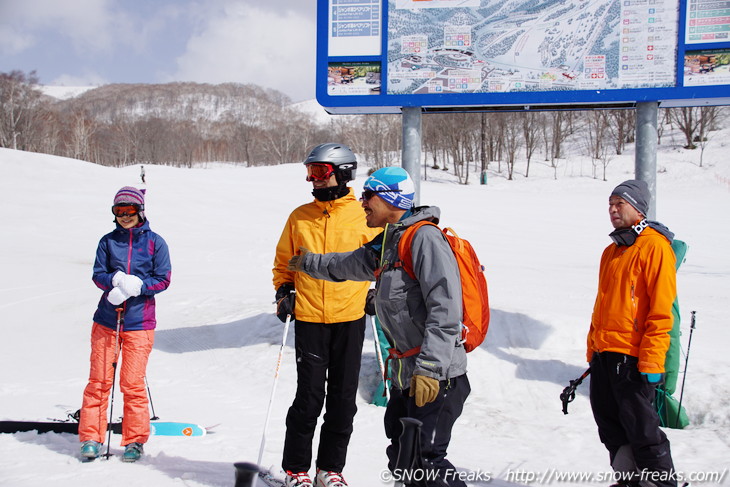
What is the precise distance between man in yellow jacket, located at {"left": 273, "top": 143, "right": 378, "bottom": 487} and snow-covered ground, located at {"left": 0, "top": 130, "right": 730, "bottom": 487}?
0.47 meters

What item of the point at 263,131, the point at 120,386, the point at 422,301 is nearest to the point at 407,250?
→ the point at 422,301

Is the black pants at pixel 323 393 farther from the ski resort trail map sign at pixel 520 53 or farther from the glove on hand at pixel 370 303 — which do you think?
the ski resort trail map sign at pixel 520 53

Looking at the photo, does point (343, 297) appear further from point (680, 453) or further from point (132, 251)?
point (680, 453)

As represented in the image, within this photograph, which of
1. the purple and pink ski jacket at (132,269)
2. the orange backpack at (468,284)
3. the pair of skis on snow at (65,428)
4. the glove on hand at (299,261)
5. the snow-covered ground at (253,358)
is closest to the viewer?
the orange backpack at (468,284)

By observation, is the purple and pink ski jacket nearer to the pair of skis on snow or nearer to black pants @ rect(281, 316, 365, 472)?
the pair of skis on snow

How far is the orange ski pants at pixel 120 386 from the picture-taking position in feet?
13.6

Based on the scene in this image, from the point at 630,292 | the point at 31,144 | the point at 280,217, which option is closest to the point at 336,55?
the point at 630,292

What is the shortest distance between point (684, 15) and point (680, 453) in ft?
14.7

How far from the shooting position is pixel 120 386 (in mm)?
4145

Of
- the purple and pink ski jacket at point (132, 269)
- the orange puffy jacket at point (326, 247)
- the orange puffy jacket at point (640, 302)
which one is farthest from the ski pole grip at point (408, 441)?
the purple and pink ski jacket at point (132, 269)

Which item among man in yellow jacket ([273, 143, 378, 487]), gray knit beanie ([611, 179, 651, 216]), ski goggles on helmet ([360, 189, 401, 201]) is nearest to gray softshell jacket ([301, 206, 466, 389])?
ski goggles on helmet ([360, 189, 401, 201])

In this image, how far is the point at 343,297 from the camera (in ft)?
12.4

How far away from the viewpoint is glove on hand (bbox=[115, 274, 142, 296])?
4086mm

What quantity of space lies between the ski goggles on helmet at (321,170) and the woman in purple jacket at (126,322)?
1.35 meters
